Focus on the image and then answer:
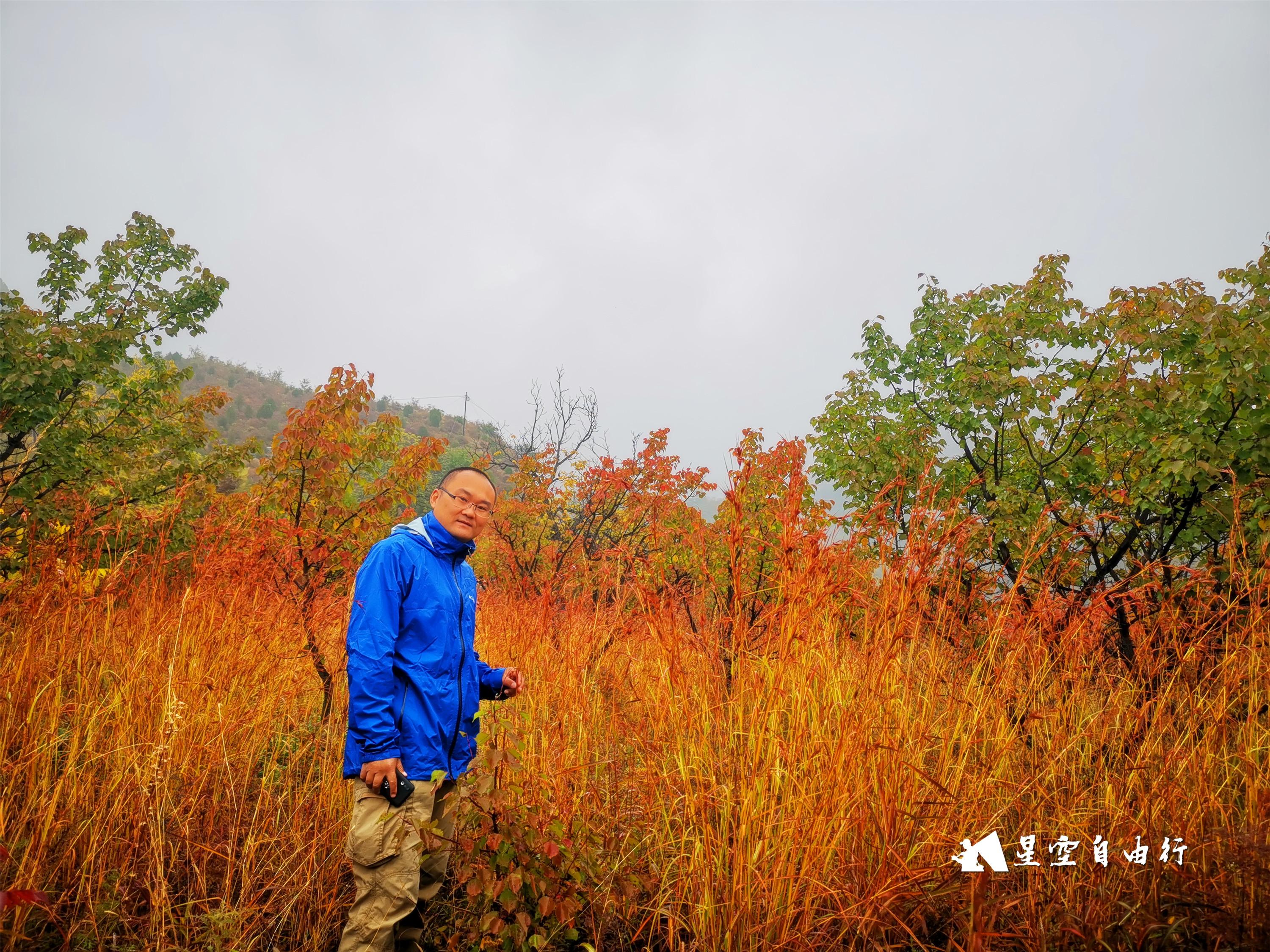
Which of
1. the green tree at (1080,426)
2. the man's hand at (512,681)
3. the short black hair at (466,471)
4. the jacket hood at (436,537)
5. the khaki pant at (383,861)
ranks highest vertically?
the green tree at (1080,426)

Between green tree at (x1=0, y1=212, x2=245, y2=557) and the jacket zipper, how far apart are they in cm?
390

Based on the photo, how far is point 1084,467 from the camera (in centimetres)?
496

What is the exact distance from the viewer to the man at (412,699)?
1.83 m

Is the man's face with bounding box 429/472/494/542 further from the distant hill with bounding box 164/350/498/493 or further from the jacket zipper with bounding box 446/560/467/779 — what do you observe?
the distant hill with bounding box 164/350/498/493

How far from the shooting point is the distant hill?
1387 inches

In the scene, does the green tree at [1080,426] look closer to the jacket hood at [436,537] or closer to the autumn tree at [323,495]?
the jacket hood at [436,537]

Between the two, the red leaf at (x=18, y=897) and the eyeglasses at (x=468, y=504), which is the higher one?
the eyeglasses at (x=468, y=504)

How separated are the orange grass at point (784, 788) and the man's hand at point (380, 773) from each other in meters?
0.36

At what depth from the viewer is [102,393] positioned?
6.86m

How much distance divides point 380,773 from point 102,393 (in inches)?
301

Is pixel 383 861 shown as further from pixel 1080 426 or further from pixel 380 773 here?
pixel 1080 426

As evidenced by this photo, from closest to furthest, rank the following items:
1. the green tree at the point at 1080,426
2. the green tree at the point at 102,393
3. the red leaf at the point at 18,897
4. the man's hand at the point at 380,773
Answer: the red leaf at the point at 18,897, the man's hand at the point at 380,773, the green tree at the point at 1080,426, the green tree at the point at 102,393

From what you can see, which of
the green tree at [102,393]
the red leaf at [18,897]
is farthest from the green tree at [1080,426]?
the green tree at [102,393]

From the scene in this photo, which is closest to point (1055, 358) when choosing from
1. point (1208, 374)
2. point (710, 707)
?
point (1208, 374)
